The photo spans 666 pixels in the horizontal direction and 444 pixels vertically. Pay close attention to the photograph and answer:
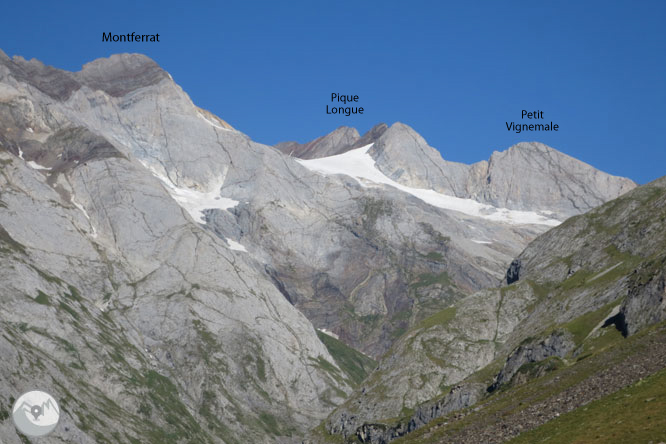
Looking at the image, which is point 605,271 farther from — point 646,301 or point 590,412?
point 590,412

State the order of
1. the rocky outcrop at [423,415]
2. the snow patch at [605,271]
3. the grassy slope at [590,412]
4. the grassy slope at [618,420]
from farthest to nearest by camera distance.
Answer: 1. the snow patch at [605,271]
2. the rocky outcrop at [423,415]
3. the grassy slope at [590,412]
4. the grassy slope at [618,420]

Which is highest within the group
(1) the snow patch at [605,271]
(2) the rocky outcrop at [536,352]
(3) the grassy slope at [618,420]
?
(1) the snow patch at [605,271]

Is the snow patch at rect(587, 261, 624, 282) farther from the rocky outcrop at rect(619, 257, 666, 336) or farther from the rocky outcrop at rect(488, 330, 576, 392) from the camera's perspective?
the rocky outcrop at rect(619, 257, 666, 336)

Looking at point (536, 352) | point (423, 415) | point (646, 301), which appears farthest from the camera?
point (423, 415)

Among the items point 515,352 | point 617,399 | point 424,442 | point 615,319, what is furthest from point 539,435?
point 515,352

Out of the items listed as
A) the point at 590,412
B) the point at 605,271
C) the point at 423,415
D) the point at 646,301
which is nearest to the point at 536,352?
the point at 423,415

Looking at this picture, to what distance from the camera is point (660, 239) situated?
17725 centimetres

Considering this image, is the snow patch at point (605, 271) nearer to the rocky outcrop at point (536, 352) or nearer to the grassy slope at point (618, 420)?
the rocky outcrop at point (536, 352)

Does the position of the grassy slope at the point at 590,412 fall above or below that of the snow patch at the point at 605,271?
below

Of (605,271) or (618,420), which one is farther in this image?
Answer: (605,271)

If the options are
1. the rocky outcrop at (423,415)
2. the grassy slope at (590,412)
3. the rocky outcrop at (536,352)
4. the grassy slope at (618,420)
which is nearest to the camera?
the grassy slope at (618,420)

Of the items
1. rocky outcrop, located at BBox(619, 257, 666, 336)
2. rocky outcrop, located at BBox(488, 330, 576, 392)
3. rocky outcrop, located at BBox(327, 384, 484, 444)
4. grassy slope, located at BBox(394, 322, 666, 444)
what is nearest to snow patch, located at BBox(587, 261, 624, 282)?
rocky outcrop, located at BBox(488, 330, 576, 392)

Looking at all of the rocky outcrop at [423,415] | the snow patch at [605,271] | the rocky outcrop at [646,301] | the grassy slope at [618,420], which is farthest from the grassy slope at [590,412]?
the snow patch at [605,271]

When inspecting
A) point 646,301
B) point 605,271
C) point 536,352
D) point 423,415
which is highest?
point 605,271
